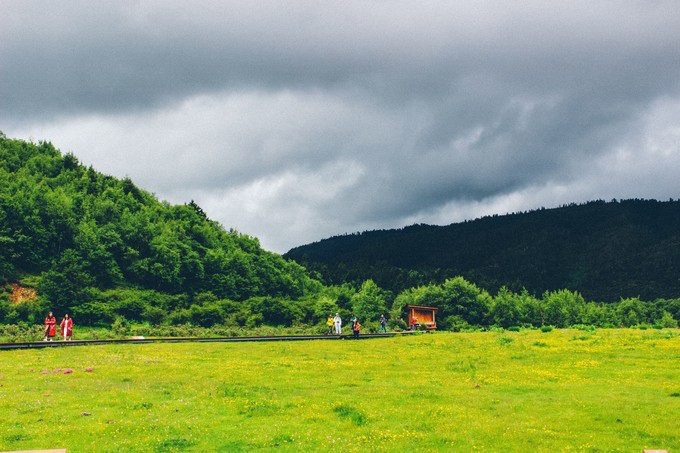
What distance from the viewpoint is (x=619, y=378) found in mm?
28359

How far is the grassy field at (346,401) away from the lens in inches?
709

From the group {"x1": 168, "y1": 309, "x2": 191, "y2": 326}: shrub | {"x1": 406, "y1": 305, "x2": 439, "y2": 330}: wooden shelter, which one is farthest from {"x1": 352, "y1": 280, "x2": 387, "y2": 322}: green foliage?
{"x1": 168, "y1": 309, "x2": 191, "y2": 326}: shrub

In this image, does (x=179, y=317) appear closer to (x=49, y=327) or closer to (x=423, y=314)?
(x=423, y=314)

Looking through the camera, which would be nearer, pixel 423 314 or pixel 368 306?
pixel 423 314

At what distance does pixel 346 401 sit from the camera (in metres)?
23.6

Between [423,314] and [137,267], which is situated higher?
[137,267]

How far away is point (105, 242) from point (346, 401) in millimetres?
104672

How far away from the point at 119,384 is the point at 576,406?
20694 millimetres

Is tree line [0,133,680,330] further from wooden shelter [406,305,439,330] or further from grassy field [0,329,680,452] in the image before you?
grassy field [0,329,680,452]

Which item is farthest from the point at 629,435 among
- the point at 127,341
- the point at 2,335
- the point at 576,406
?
the point at 2,335

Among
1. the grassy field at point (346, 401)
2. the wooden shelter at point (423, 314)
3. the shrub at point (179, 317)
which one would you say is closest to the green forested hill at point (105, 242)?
the shrub at point (179, 317)

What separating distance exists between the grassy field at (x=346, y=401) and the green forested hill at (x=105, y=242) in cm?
6486

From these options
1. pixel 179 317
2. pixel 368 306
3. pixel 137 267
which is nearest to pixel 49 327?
pixel 179 317

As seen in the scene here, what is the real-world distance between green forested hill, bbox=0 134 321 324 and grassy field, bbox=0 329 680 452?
213 ft
